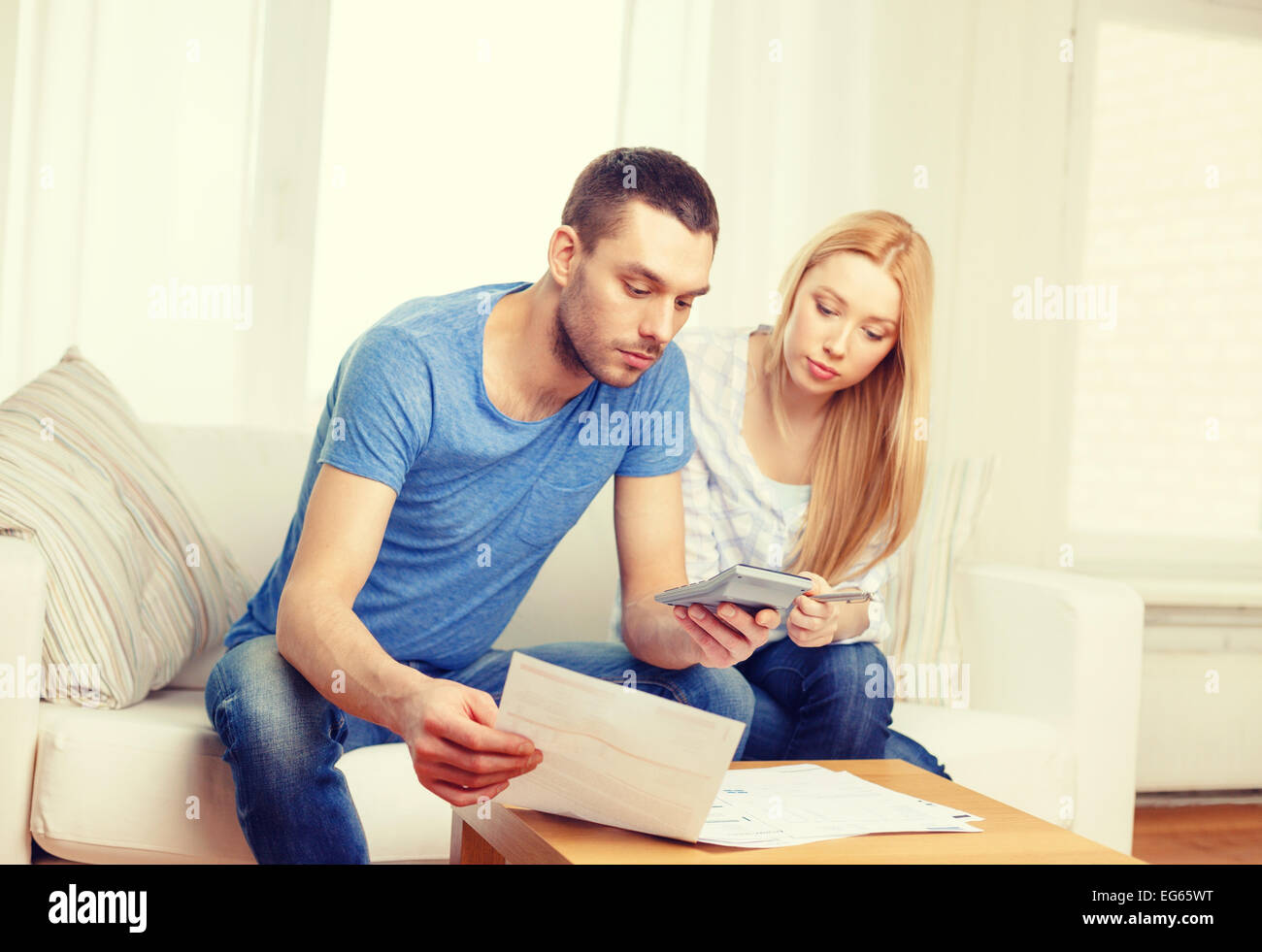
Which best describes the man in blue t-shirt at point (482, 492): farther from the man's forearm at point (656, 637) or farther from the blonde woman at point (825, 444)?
the blonde woman at point (825, 444)

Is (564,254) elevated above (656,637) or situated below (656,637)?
above

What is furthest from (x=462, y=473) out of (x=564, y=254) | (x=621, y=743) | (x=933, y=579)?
(x=933, y=579)

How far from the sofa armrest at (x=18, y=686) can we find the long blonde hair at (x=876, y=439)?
1041mm

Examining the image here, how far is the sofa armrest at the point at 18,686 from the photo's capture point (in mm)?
1300

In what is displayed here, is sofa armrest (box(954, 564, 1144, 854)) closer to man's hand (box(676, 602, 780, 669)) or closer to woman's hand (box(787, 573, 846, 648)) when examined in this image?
woman's hand (box(787, 573, 846, 648))

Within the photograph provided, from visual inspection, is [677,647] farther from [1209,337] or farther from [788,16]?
[1209,337]

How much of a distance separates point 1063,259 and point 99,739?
2479 millimetres

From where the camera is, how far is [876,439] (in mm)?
1759

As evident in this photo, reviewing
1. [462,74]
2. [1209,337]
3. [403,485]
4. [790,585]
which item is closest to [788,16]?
[462,74]

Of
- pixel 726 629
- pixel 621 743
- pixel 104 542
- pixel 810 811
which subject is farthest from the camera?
pixel 104 542

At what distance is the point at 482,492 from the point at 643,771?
63cm

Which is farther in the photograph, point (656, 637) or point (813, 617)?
point (656, 637)

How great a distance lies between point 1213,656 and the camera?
2.85m

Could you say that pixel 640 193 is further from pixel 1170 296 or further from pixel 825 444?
pixel 1170 296
